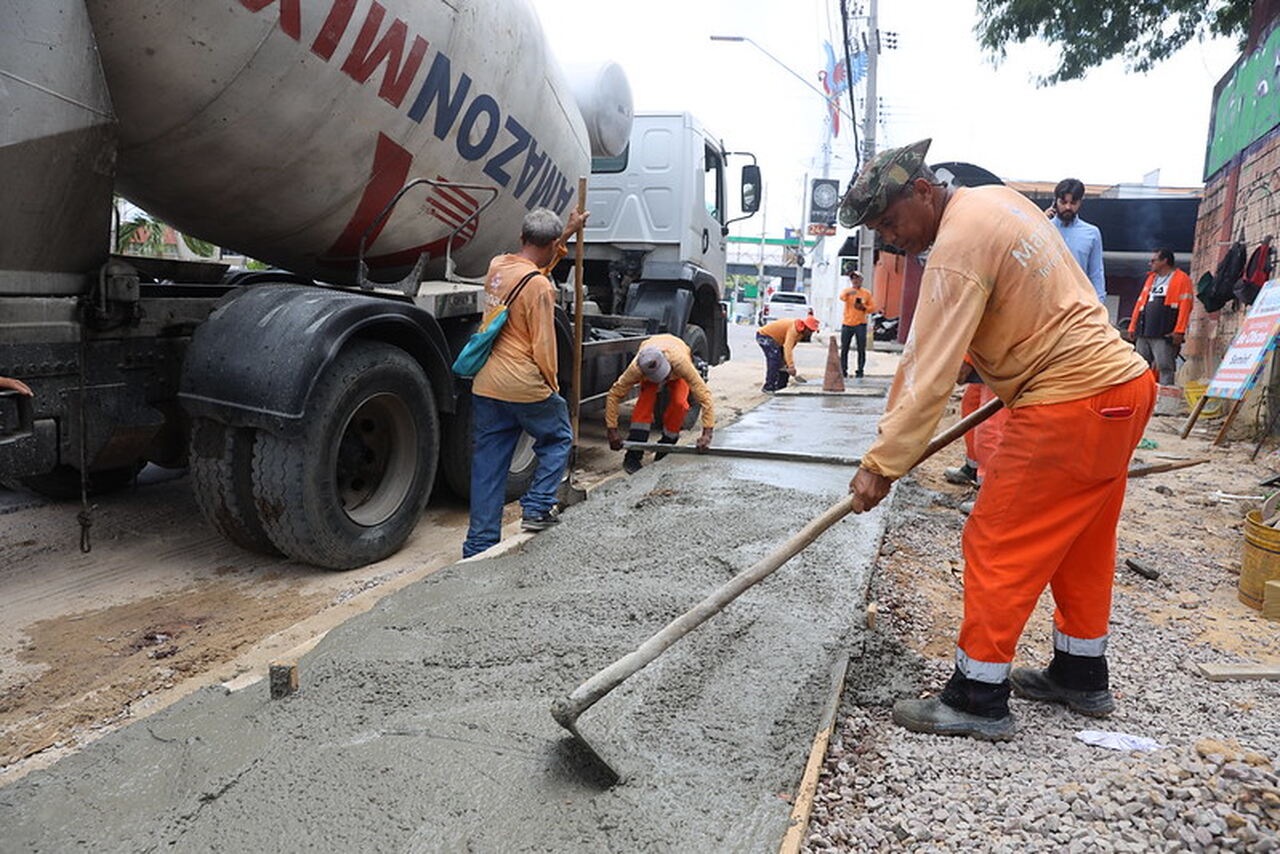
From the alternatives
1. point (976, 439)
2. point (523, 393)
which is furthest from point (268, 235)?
point (976, 439)

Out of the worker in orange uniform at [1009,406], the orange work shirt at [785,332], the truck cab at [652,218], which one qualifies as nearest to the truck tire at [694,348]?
the truck cab at [652,218]

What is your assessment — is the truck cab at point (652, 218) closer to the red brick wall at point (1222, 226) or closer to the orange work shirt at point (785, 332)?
the orange work shirt at point (785, 332)

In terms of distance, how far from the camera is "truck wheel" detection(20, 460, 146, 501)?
4.82 metres

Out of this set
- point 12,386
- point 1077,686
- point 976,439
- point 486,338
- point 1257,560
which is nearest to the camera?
point 1077,686

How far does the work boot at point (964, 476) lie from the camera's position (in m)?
5.55

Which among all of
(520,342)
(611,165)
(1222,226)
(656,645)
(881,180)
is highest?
(611,165)

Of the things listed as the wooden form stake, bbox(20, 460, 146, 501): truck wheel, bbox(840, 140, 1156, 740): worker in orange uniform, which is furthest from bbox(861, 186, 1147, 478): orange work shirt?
the wooden form stake

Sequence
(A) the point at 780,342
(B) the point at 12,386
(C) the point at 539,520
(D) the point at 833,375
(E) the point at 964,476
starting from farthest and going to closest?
1. (A) the point at 780,342
2. (D) the point at 833,375
3. (E) the point at 964,476
4. (C) the point at 539,520
5. (B) the point at 12,386

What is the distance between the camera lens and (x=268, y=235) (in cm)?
429

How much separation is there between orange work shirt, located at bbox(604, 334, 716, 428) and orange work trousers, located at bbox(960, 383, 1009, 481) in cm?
159

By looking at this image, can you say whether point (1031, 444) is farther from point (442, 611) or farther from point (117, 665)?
point (117, 665)

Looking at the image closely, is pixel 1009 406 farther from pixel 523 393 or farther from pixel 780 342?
pixel 780 342

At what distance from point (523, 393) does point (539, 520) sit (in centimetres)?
61

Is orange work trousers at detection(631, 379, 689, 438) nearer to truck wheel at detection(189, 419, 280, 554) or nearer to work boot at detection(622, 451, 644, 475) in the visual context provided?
work boot at detection(622, 451, 644, 475)
